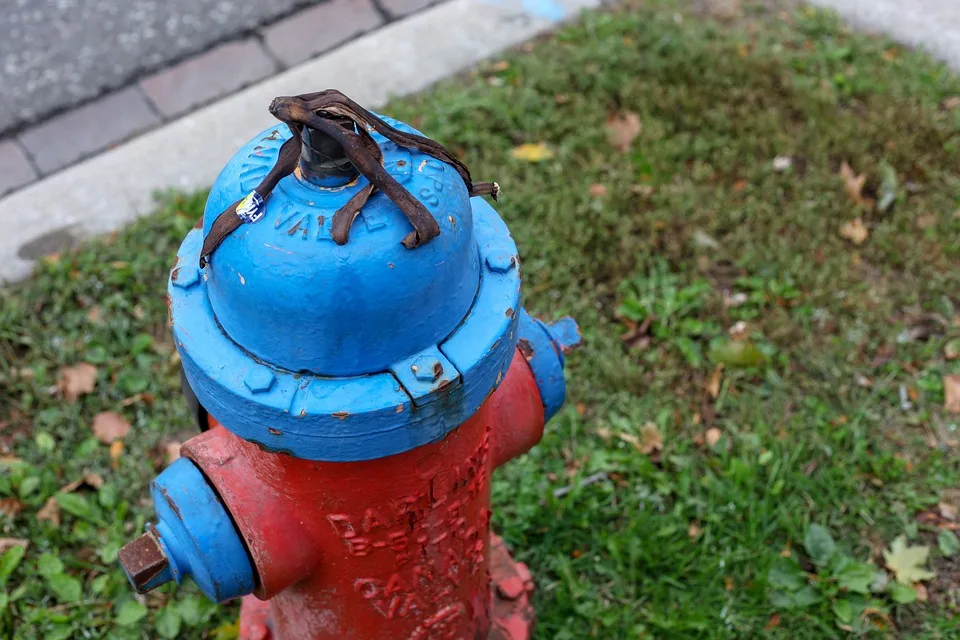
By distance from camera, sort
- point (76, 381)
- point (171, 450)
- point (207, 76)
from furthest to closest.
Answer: point (207, 76) → point (76, 381) → point (171, 450)

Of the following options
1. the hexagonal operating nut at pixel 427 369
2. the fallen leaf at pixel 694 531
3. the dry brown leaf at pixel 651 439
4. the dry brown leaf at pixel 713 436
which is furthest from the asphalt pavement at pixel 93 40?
the hexagonal operating nut at pixel 427 369

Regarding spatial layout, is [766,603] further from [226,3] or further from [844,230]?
[226,3]

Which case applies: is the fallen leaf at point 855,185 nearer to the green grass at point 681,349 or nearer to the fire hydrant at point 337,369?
the green grass at point 681,349

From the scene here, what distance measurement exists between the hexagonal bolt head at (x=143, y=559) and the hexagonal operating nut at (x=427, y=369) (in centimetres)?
58

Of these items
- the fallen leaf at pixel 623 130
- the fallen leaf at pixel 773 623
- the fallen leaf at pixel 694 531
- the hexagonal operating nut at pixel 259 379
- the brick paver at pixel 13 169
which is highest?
the hexagonal operating nut at pixel 259 379

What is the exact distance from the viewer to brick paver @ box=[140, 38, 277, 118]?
3475 millimetres

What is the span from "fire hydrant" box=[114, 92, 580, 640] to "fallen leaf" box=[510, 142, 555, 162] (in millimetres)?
1765

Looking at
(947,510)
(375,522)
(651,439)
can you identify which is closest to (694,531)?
(651,439)

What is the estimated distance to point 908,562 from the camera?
231 cm

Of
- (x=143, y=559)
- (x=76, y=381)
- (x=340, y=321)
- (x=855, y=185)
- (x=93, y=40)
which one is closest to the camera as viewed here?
(x=340, y=321)

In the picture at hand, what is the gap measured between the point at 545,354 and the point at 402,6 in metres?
2.60

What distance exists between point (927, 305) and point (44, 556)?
266 cm

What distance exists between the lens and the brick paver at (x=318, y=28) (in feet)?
12.0

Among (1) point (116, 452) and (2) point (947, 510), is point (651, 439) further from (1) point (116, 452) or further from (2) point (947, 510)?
(1) point (116, 452)
